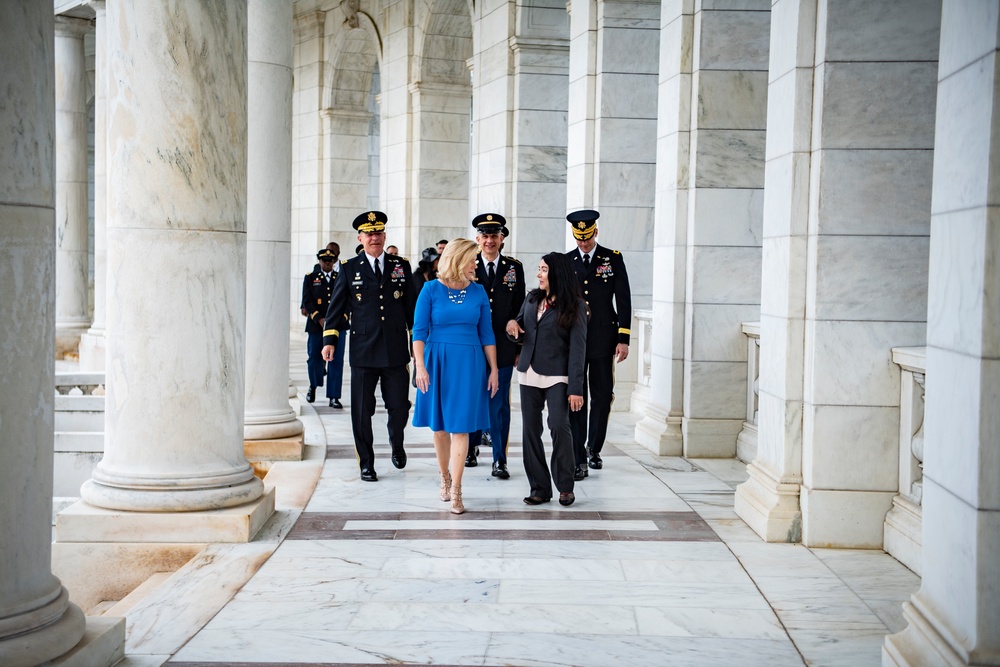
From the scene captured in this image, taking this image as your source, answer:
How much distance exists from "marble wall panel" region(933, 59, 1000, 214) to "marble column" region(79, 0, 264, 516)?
3.95 metres

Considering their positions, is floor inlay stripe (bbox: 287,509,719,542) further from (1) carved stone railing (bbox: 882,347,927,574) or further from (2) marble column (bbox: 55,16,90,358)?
(2) marble column (bbox: 55,16,90,358)

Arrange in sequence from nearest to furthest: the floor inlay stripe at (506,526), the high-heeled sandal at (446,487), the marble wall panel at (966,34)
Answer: the marble wall panel at (966,34) < the floor inlay stripe at (506,526) < the high-heeled sandal at (446,487)

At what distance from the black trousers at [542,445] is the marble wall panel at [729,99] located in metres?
3.25

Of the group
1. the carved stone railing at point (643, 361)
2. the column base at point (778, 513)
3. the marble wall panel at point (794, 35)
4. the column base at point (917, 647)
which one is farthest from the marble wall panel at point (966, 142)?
the carved stone railing at point (643, 361)

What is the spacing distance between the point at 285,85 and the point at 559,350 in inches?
157

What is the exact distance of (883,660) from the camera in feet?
14.9

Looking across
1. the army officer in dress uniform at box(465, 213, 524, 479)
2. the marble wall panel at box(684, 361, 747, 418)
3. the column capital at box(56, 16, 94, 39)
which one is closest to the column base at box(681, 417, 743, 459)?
the marble wall panel at box(684, 361, 747, 418)

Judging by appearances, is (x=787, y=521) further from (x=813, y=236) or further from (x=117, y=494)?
(x=117, y=494)

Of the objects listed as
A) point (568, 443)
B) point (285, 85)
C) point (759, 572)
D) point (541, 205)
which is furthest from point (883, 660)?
point (541, 205)

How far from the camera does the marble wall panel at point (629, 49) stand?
1188 centimetres

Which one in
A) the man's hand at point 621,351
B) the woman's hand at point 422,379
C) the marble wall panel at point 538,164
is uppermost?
the marble wall panel at point 538,164

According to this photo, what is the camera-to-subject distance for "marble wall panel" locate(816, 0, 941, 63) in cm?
647

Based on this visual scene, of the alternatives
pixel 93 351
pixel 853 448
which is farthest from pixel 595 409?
pixel 93 351

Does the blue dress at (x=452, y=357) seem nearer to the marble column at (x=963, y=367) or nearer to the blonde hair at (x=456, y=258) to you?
the blonde hair at (x=456, y=258)
